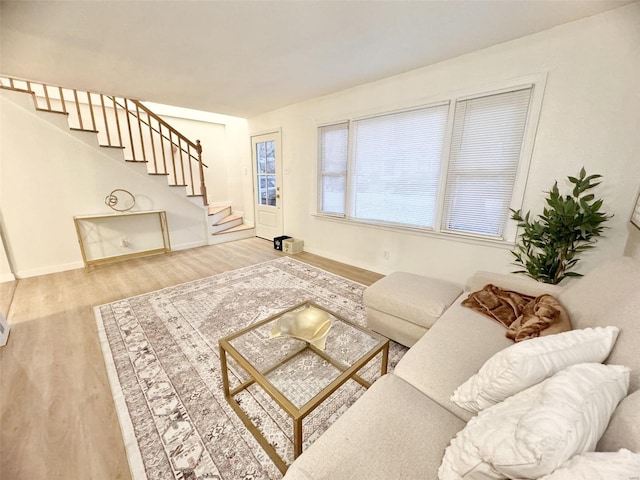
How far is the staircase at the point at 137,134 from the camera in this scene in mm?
3463

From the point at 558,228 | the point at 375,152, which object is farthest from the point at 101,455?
the point at 375,152

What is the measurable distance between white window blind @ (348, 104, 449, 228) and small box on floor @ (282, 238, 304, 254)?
3.95ft

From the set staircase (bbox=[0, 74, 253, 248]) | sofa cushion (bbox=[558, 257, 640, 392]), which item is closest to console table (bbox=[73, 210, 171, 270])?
staircase (bbox=[0, 74, 253, 248])

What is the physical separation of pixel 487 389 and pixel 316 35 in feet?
8.22

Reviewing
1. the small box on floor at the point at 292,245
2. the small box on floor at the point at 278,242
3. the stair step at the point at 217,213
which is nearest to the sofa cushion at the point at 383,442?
the small box on floor at the point at 292,245

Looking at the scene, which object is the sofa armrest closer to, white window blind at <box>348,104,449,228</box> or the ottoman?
the ottoman

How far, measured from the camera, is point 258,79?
9.46ft

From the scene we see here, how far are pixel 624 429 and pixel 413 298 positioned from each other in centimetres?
117

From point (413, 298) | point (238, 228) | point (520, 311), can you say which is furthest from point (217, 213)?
point (520, 311)

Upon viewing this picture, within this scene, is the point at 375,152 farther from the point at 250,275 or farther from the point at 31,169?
the point at 31,169

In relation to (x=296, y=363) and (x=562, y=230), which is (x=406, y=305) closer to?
(x=296, y=363)

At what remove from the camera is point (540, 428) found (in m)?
0.54

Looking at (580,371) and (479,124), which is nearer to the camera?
(580,371)

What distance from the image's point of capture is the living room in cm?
180
